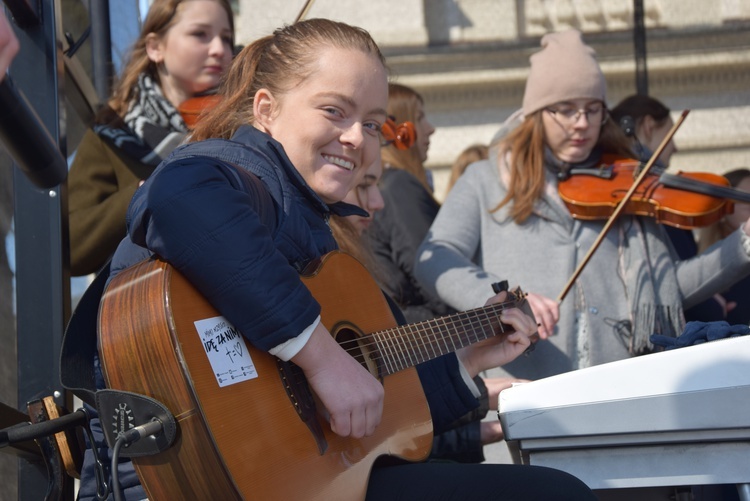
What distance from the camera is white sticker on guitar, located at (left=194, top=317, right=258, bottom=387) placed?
1507 millimetres

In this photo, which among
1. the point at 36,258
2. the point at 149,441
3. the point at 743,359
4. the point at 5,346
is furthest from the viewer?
the point at 5,346

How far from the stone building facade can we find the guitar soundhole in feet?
14.0

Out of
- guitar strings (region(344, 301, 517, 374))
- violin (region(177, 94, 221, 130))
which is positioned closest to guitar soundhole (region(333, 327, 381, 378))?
guitar strings (region(344, 301, 517, 374))

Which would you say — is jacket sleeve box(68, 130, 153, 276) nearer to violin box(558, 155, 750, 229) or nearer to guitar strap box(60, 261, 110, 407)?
guitar strap box(60, 261, 110, 407)

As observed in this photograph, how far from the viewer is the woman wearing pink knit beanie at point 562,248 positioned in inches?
122

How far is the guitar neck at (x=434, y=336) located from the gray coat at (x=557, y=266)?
1.93ft

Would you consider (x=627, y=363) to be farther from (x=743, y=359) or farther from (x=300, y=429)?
(x=300, y=429)

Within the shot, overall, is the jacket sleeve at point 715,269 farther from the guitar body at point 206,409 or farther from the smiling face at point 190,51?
the guitar body at point 206,409

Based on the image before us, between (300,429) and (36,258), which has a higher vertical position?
(36,258)

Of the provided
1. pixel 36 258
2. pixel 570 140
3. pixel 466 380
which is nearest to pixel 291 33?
pixel 36 258

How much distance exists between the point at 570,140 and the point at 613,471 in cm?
187

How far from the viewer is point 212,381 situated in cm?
148

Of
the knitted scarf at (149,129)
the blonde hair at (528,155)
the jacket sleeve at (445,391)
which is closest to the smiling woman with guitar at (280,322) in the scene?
the jacket sleeve at (445,391)

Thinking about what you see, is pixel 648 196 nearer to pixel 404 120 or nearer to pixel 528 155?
pixel 528 155
